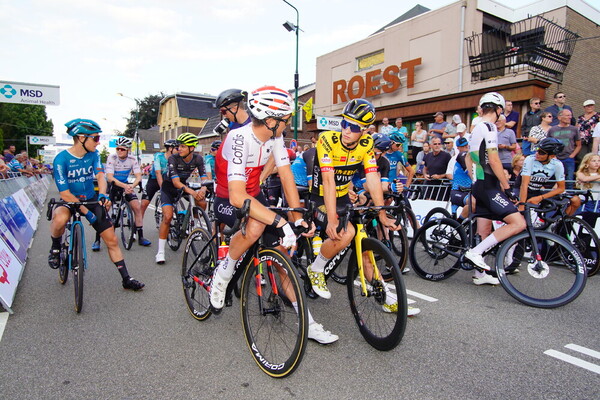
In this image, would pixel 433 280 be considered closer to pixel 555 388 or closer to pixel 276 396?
pixel 555 388

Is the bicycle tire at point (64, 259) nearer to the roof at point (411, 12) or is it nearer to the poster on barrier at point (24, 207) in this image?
the poster on barrier at point (24, 207)

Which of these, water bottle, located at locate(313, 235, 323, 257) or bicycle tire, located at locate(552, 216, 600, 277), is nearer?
water bottle, located at locate(313, 235, 323, 257)

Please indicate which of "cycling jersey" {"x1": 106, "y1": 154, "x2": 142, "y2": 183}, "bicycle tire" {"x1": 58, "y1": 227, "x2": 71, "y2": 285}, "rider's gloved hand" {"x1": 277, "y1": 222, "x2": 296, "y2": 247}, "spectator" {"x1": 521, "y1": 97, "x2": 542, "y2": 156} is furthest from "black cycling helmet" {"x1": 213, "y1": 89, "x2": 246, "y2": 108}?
"spectator" {"x1": 521, "y1": 97, "x2": 542, "y2": 156}

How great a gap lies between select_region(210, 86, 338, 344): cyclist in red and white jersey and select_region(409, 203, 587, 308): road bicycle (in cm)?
252

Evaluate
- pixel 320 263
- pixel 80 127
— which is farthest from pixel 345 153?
pixel 80 127

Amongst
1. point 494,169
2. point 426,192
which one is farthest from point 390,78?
point 494,169

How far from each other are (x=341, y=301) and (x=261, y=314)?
173 cm

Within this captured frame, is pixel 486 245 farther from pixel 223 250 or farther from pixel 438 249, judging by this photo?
pixel 223 250

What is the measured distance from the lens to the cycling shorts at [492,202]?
4.91 m

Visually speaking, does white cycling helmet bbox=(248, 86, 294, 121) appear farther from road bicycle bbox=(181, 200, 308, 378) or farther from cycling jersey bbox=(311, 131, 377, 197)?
cycling jersey bbox=(311, 131, 377, 197)

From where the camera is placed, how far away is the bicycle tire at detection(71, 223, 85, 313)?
Result: 438 cm

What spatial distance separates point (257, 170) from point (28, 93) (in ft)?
54.7

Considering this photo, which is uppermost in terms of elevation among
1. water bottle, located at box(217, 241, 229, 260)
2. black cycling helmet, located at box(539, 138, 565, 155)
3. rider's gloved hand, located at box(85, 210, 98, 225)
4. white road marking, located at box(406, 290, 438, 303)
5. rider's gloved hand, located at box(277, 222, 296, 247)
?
black cycling helmet, located at box(539, 138, 565, 155)

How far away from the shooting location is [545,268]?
14.9 ft
